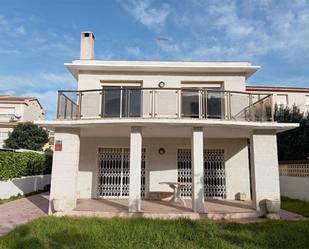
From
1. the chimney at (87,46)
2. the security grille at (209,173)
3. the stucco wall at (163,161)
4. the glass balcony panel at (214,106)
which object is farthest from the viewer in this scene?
the chimney at (87,46)

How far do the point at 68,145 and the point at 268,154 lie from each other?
295 inches

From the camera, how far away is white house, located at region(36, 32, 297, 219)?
988 cm

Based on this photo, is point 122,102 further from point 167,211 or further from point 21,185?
point 21,185

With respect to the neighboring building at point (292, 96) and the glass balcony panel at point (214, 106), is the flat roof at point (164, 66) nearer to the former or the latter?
the glass balcony panel at point (214, 106)

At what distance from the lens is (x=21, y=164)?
52.2ft

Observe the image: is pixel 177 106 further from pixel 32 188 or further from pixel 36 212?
pixel 32 188

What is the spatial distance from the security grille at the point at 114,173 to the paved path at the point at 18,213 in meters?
2.84

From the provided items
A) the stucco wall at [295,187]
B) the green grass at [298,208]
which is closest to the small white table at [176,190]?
the green grass at [298,208]

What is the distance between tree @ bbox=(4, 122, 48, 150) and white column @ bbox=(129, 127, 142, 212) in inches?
1032

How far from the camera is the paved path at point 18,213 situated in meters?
8.59

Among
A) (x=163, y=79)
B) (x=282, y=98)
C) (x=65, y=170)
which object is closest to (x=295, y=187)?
(x=163, y=79)

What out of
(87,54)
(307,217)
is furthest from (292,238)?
(87,54)

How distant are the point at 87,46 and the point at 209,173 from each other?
9.38 meters

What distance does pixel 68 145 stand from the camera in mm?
10102
